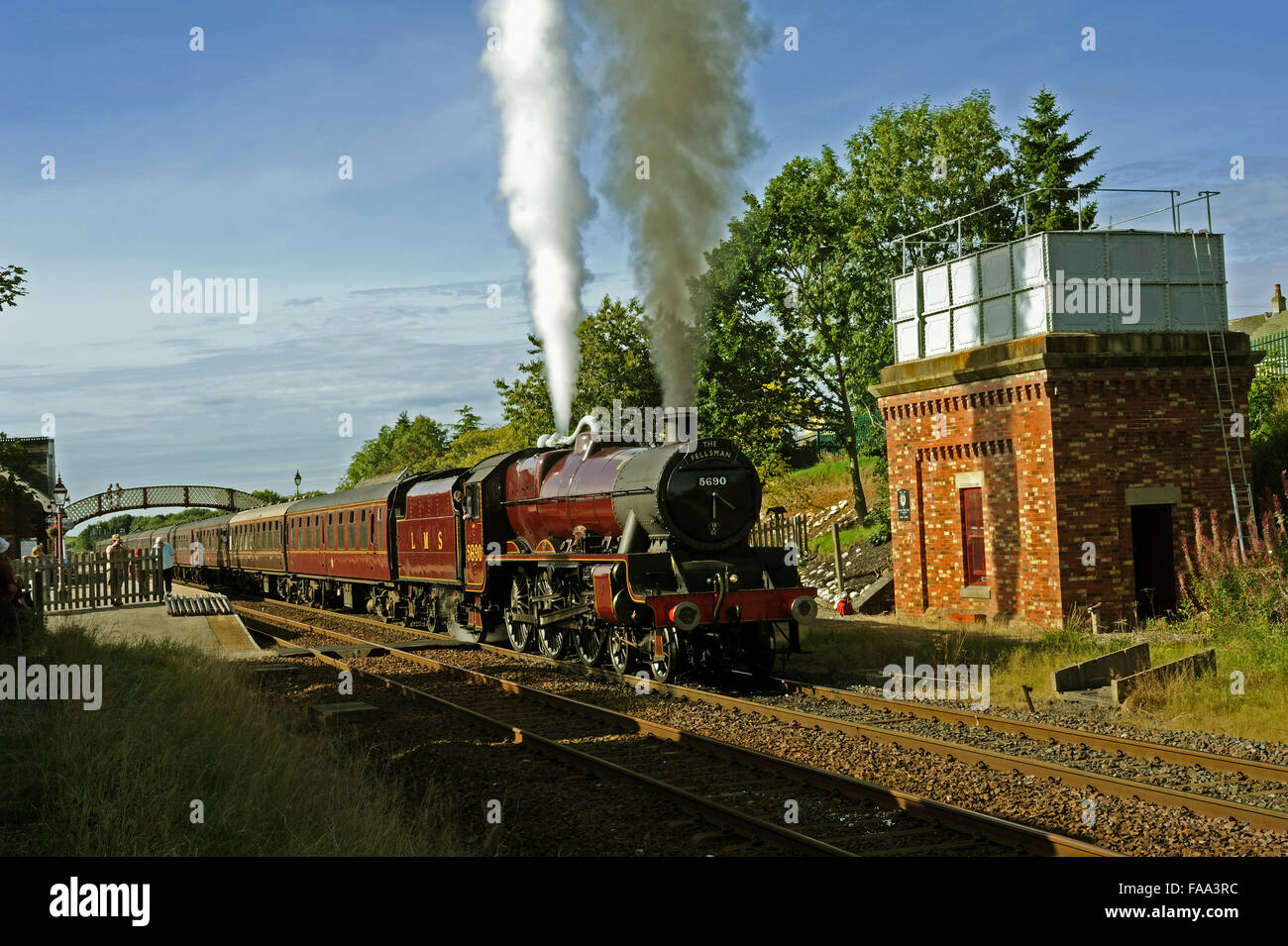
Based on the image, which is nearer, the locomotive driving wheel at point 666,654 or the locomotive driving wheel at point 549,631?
the locomotive driving wheel at point 666,654

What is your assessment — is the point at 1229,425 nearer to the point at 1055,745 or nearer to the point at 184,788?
the point at 1055,745

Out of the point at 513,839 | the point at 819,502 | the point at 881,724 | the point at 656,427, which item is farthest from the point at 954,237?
the point at 513,839

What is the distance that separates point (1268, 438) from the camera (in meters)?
18.8

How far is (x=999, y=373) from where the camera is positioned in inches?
677

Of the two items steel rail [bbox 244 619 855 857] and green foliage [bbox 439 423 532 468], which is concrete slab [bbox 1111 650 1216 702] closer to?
steel rail [bbox 244 619 855 857]

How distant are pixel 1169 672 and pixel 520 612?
378 inches

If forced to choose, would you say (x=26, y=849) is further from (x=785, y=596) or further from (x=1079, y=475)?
(x=1079, y=475)

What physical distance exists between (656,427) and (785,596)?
3.24 meters
